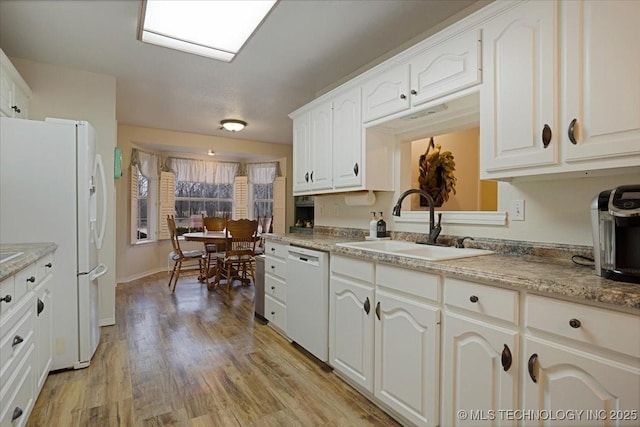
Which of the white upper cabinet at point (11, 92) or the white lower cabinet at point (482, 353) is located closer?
the white lower cabinet at point (482, 353)

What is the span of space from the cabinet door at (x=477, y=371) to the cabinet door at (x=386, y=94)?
4.52 ft

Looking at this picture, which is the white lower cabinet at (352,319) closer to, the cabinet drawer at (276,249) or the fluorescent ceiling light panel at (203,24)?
the cabinet drawer at (276,249)

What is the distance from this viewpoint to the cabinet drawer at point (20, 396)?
137 centimetres

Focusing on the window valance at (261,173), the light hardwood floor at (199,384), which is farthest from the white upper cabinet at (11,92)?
the window valance at (261,173)

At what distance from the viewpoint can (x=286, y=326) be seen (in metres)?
2.85

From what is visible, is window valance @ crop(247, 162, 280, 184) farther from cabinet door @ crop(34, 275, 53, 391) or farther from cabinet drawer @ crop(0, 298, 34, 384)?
cabinet drawer @ crop(0, 298, 34, 384)

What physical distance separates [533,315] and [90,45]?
3442mm

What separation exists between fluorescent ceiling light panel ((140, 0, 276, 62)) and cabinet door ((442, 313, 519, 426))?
203 cm

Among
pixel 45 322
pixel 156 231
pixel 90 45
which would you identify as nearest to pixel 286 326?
pixel 45 322


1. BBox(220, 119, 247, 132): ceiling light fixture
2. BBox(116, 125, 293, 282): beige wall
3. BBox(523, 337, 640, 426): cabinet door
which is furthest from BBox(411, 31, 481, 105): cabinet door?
BBox(116, 125, 293, 282): beige wall

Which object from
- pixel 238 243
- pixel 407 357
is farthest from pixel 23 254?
pixel 238 243

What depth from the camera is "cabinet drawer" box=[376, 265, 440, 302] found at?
1521 millimetres

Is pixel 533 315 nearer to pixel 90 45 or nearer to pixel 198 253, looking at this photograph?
pixel 90 45

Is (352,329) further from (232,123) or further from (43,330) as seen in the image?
(232,123)
